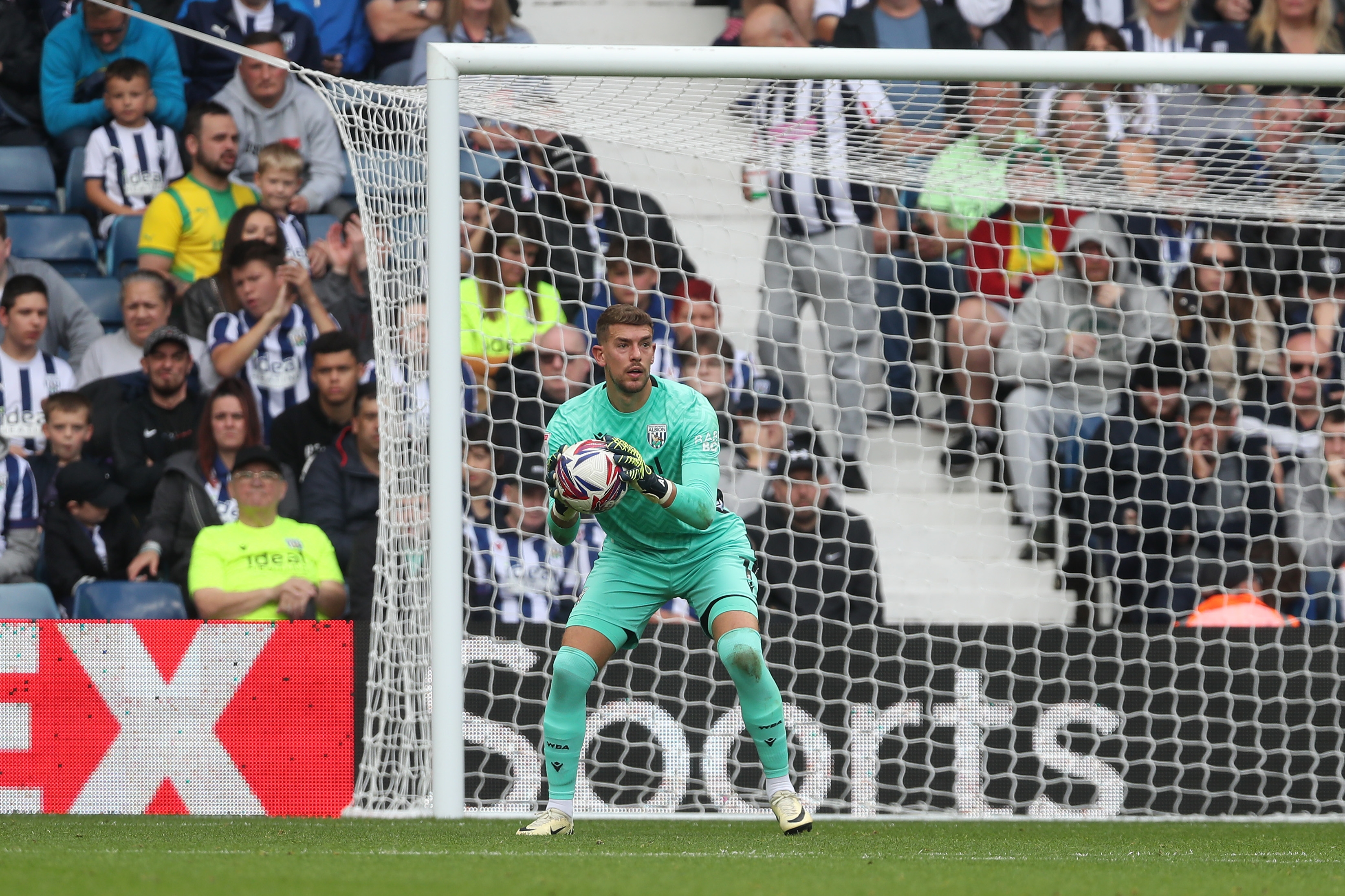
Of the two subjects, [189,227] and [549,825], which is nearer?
[549,825]

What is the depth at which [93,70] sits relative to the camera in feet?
30.9

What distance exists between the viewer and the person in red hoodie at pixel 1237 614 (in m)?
7.27

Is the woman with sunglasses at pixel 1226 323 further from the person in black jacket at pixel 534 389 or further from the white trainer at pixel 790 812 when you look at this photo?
the white trainer at pixel 790 812

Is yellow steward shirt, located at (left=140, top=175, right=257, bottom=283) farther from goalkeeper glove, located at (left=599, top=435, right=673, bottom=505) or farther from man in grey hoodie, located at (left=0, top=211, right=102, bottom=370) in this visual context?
goalkeeper glove, located at (left=599, top=435, right=673, bottom=505)

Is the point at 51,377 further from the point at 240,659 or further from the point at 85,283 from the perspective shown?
the point at 240,659

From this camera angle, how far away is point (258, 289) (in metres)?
8.80

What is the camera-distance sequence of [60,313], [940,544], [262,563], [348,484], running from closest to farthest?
[262,563] < [348,484] < [60,313] < [940,544]

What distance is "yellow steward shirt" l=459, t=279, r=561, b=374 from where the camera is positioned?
7988 mm

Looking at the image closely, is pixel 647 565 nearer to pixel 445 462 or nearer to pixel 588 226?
pixel 445 462

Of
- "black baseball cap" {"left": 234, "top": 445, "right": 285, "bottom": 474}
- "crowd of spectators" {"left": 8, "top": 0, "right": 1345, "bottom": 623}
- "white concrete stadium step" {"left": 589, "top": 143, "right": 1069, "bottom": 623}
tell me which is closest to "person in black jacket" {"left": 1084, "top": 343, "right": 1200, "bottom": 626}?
"crowd of spectators" {"left": 8, "top": 0, "right": 1345, "bottom": 623}

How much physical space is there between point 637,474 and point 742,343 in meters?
3.96

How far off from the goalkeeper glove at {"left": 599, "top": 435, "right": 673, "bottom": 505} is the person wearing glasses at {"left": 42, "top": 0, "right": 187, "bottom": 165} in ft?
18.7

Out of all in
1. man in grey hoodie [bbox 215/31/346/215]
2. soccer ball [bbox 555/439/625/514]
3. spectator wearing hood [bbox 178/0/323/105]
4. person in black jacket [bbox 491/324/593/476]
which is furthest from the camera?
spectator wearing hood [bbox 178/0/323/105]

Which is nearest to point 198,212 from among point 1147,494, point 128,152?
point 128,152
